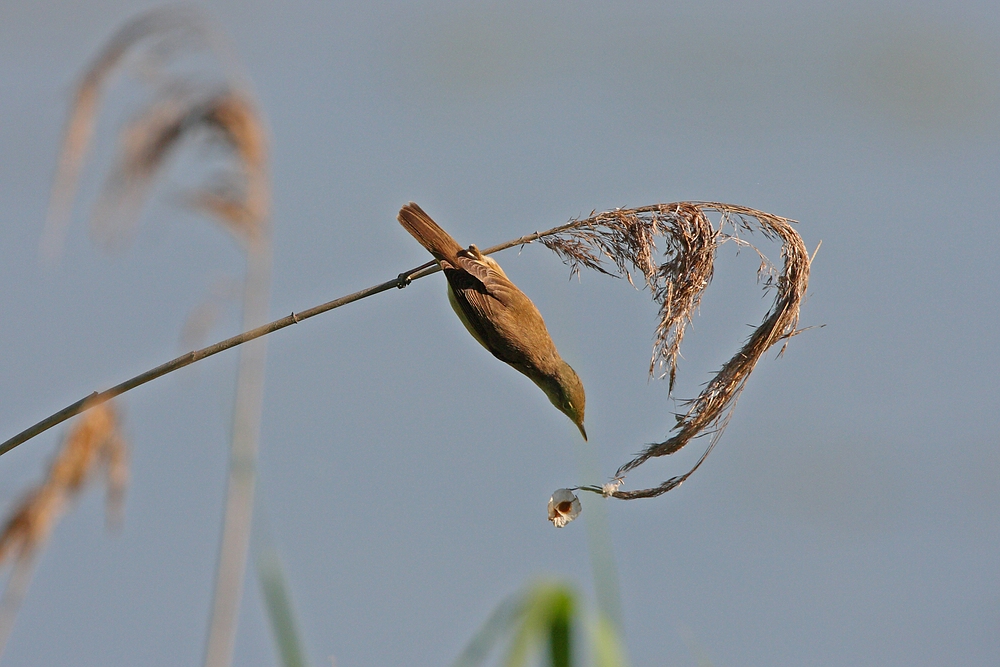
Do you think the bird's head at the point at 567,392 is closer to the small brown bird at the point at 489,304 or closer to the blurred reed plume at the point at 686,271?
the small brown bird at the point at 489,304

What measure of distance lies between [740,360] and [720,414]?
0.40 feet

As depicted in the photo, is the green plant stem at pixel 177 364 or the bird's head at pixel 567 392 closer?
the green plant stem at pixel 177 364

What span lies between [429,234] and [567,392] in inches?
31.7

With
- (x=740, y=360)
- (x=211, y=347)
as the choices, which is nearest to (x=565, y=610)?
(x=740, y=360)

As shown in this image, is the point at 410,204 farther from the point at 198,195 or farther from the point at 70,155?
the point at 70,155

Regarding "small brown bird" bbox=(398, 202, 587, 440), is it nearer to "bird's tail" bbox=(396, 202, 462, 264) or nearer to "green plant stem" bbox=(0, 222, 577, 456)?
"bird's tail" bbox=(396, 202, 462, 264)

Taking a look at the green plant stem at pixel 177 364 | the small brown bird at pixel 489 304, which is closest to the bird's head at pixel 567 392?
the small brown bird at pixel 489 304

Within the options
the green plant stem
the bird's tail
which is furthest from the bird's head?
the green plant stem

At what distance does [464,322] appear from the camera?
397 centimetres

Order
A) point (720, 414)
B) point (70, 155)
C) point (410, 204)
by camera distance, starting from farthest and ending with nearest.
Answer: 1. point (410, 204)
2. point (70, 155)
3. point (720, 414)

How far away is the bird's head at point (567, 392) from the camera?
13.0 ft

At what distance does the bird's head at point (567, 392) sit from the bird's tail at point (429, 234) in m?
0.62

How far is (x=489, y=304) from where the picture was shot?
12.3 feet

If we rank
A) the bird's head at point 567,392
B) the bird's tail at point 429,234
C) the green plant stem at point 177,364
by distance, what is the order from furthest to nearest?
the bird's head at point 567,392
the bird's tail at point 429,234
the green plant stem at point 177,364
